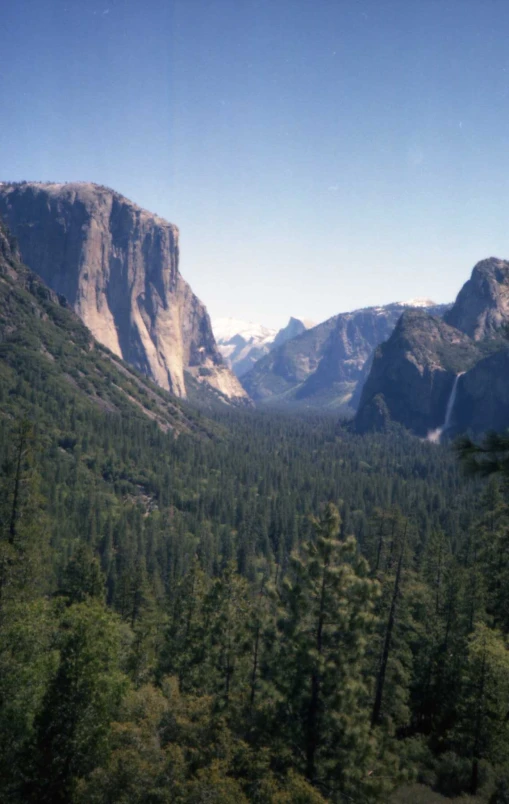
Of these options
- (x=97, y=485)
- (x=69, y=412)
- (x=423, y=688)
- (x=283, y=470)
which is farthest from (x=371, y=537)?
(x=69, y=412)

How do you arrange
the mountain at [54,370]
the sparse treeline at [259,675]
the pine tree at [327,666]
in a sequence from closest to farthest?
1. the sparse treeline at [259,675]
2. the pine tree at [327,666]
3. the mountain at [54,370]

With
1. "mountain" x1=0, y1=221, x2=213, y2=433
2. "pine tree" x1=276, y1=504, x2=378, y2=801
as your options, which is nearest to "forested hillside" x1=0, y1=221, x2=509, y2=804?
"pine tree" x1=276, y1=504, x2=378, y2=801

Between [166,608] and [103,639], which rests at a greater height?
[103,639]

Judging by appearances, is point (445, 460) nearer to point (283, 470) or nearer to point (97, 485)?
point (283, 470)

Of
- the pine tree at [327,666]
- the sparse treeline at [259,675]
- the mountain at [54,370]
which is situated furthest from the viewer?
the mountain at [54,370]

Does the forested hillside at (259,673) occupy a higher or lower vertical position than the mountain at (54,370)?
lower

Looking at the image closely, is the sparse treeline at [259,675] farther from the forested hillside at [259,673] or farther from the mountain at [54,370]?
the mountain at [54,370]

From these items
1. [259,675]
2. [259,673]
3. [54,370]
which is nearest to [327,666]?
[259,675]

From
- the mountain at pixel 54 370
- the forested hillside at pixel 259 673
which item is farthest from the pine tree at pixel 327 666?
the mountain at pixel 54 370
